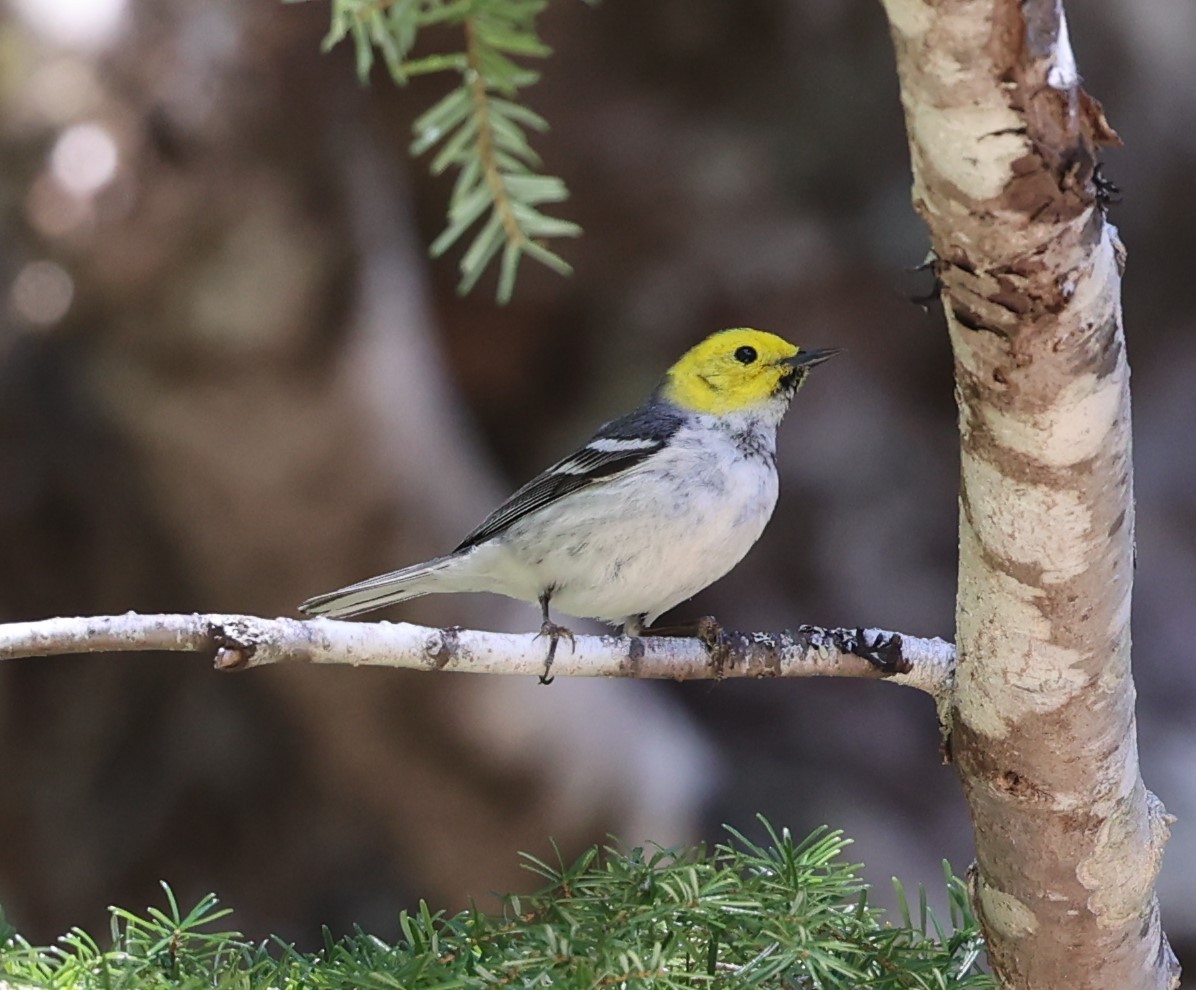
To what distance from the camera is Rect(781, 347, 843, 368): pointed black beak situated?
228 cm

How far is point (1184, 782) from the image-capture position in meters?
3.85

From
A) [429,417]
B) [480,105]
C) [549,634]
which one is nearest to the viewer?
[480,105]

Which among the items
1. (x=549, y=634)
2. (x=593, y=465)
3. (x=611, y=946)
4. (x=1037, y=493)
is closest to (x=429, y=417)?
(x=593, y=465)

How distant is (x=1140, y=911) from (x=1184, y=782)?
2.79 meters

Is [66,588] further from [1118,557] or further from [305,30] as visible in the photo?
[1118,557]

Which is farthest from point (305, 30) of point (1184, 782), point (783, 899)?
point (1184, 782)

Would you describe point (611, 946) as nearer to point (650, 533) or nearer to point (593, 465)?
point (650, 533)

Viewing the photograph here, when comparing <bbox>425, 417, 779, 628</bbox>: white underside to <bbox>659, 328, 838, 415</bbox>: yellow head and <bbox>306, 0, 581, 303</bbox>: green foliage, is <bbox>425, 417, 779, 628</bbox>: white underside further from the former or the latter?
<bbox>306, 0, 581, 303</bbox>: green foliage

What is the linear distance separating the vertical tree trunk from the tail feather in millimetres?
1095

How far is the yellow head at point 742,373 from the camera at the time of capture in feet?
7.88

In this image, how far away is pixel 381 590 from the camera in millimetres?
2170

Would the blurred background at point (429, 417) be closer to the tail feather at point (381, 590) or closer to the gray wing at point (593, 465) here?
the gray wing at point (593, 465)

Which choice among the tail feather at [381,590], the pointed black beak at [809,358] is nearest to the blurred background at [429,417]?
the tail feather at [381,590]

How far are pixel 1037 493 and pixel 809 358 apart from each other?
1267 mm
